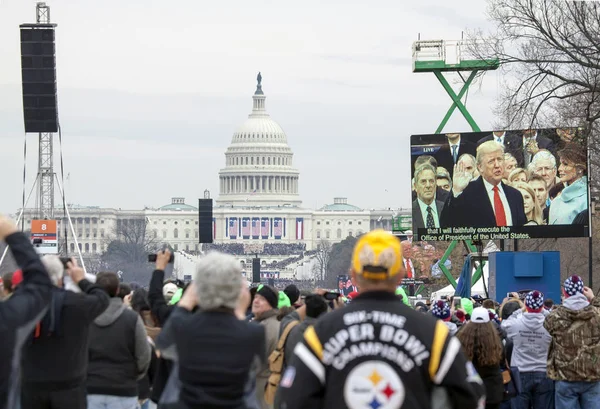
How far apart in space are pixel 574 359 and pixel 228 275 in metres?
6.22

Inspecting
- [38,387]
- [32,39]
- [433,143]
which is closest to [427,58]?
[433,143]

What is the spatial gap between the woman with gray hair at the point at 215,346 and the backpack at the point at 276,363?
11.9ft

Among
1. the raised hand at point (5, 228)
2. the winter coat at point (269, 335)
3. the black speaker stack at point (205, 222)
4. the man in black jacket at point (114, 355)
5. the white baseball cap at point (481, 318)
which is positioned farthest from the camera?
the black speaker stack at point (205, 222)

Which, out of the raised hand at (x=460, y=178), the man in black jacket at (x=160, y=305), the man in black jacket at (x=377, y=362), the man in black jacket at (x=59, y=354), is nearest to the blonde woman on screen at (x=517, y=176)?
the raised hand at (x=460, y=178)

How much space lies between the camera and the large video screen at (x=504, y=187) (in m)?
30.0

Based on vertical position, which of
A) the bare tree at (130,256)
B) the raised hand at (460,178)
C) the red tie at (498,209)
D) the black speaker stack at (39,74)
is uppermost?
the black speaker stack at (39,74)

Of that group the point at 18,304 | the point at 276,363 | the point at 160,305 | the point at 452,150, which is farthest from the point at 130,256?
the point at 18,304

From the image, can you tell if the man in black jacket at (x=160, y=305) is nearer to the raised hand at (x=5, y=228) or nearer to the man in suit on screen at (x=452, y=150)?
the raised hand at (x=5, y=228)

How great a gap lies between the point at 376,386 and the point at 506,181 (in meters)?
25.0

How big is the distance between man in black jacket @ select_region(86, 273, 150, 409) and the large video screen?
20786mm

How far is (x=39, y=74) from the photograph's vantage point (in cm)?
3478

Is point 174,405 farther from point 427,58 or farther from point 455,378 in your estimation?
point 427,58

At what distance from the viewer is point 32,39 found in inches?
1372

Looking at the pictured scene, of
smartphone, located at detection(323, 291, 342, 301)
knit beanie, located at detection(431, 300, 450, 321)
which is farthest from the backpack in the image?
knit beanie, located at detection(431, 300, 450, 321)
